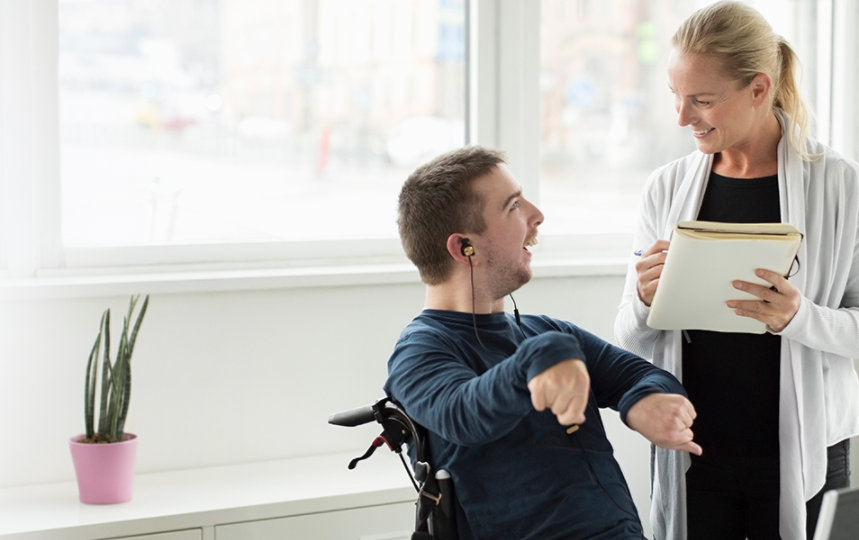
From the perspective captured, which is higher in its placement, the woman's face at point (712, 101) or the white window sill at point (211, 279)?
the woman's face at point (712, 101)

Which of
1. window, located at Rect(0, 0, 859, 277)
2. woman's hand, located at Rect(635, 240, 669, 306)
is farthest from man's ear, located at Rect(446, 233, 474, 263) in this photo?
window, located at Rect(0, 0, 859, 277)

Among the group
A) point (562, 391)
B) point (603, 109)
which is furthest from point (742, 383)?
point (603, 109)

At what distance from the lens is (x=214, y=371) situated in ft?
8.77

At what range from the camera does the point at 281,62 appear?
289cm

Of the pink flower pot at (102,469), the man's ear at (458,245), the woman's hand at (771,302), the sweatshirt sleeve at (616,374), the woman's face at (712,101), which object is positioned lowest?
the pink flower pot at (102,469)

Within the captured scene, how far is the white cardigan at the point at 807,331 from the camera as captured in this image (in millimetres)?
1987

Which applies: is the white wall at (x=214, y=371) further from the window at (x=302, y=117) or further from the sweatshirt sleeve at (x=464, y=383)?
the sweatshirt sleeve at (x=464, y=383)

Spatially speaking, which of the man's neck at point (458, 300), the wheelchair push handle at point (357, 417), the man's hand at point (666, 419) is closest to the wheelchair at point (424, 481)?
the wheelchair push handle at point (357, 417)

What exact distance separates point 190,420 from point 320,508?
19.2 inches

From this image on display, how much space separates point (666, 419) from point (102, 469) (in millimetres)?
1319

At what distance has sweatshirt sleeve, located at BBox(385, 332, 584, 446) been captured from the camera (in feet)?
4.81

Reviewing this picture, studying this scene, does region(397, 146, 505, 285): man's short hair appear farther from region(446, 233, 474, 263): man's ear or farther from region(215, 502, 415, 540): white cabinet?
region(215, 502, 415, 540): white cabinet

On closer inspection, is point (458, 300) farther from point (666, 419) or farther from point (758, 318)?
point (758, 318)

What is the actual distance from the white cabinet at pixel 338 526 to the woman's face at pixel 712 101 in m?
1.12
